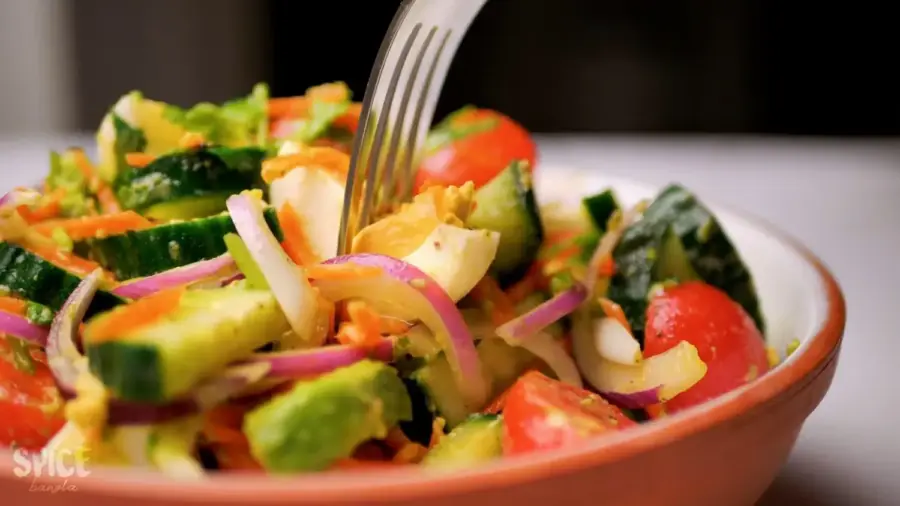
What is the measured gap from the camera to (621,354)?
88 centimetres

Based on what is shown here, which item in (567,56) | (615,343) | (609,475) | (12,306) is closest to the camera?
(609,475)

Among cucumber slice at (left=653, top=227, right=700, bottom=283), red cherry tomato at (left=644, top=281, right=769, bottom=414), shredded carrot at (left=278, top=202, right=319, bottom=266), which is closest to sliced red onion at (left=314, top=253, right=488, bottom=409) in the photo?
shredded carrot at (left=278, top=202, right=319, bottom=266)

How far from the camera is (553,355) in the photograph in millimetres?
867

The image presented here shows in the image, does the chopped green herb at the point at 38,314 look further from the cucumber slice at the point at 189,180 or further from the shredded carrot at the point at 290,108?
the shredded carrot at the point at 290,108

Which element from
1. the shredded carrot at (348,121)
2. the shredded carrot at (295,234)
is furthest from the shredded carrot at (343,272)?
the shredded carrot at (348,121)

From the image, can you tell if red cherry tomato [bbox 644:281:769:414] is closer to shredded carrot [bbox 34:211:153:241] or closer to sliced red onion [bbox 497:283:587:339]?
sliced red onion [bbox 497:283:587:339]

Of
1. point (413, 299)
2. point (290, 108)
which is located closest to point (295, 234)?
point (413, 299)

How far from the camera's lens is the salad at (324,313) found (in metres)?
0.64

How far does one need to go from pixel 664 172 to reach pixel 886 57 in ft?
3.94

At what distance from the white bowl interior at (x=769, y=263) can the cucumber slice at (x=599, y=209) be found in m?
0.09

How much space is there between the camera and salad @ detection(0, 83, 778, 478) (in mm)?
637

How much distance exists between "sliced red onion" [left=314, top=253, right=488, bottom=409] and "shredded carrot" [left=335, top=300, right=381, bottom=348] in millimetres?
17

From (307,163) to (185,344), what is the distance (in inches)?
13.8

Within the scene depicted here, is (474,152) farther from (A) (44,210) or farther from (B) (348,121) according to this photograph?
(A) (44,210)
